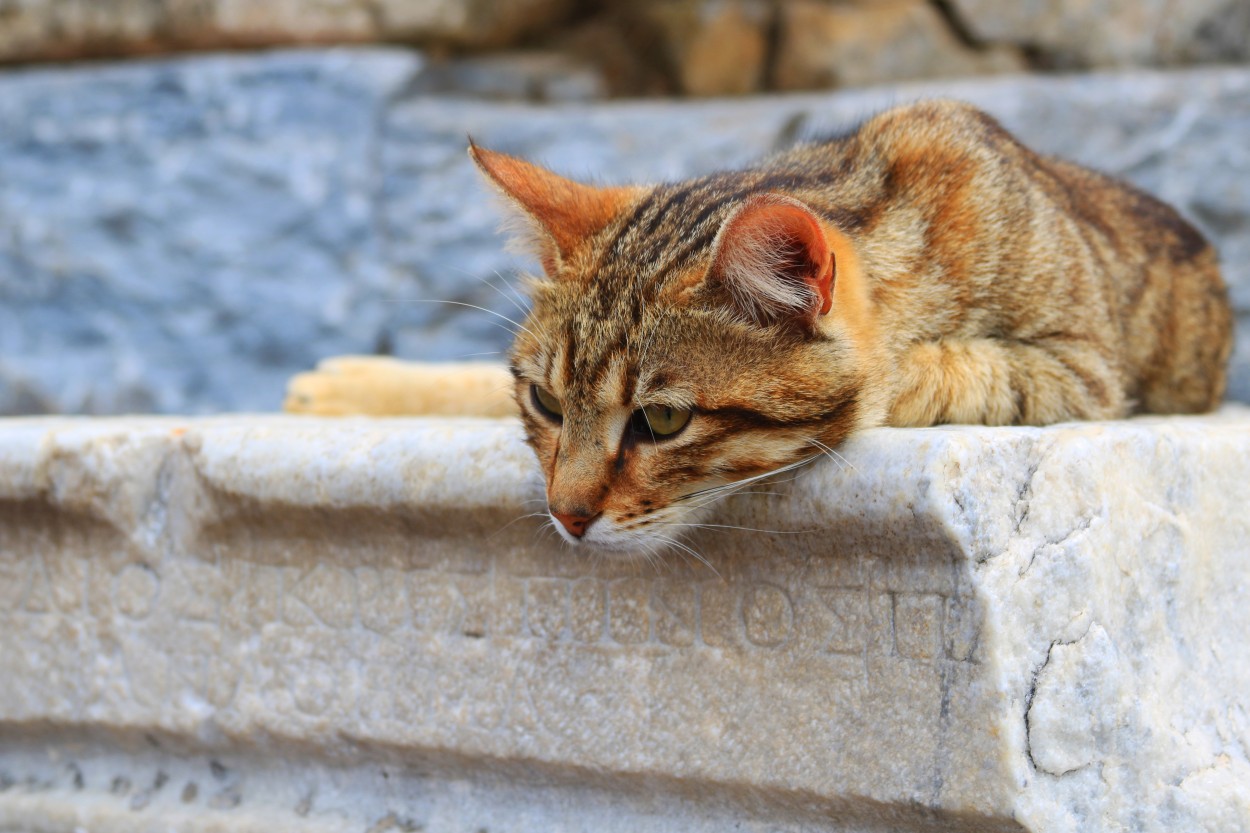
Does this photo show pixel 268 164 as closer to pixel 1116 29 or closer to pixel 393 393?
pixel 393 393

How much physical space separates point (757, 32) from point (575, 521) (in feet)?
12.6

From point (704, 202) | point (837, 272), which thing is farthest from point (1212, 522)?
point (704, 202)

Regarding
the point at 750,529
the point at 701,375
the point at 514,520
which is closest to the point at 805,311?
the point at 701,375

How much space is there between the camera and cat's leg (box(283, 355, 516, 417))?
3127 mm

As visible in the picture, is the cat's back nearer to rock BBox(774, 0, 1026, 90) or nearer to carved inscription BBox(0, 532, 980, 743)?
carved inscription BBox(0, 532, 980, 743)

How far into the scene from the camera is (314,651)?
2.43 metres

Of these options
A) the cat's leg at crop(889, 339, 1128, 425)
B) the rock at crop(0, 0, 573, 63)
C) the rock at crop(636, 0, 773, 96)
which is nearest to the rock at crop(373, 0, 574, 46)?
the rock at crop(0, 0, 573, 63)

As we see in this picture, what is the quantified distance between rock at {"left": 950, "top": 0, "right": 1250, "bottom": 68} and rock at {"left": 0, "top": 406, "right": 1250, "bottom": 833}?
9.13ft

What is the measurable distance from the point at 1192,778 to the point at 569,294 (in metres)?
1.28

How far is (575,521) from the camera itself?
1.84 m

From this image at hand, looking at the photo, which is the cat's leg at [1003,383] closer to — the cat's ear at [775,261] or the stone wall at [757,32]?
the cat's ear at [775,261]

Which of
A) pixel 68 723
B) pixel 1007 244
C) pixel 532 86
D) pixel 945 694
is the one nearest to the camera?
pixel 945 694

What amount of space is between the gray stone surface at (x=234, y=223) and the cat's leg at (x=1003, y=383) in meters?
2.82

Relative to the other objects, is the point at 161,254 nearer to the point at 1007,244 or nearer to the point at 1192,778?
the point at 1007,244
